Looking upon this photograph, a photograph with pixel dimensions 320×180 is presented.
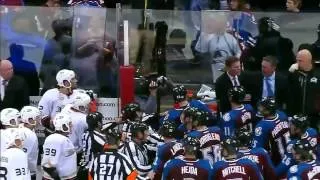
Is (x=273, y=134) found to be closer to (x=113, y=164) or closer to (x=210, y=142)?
(x=210, y=142)

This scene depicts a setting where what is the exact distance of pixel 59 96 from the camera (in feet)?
45.3

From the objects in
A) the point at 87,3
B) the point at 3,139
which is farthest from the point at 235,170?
the point at 87,3

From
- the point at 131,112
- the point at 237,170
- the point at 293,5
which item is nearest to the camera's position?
the point at 237,170

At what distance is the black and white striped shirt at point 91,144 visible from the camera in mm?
12703

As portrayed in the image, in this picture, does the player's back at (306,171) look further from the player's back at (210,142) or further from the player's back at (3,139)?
the player's back at (3,139)

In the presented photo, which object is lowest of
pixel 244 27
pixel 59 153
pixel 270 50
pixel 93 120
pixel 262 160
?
pixel 59 153

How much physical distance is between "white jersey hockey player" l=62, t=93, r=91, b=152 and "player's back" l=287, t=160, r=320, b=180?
3.03 metres

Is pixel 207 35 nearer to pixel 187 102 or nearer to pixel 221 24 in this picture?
pixel 221 24

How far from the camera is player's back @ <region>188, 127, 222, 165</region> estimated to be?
488 inches

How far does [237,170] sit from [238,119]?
1876 mm

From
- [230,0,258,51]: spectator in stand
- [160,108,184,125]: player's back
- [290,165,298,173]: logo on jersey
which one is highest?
[230,0,258,51]: spectator in stand

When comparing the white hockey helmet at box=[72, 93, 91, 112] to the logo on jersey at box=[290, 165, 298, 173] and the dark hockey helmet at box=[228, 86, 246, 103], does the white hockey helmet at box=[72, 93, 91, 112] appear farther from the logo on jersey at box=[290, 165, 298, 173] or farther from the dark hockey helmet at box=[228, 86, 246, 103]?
the logo on jersey at box=[290, 165, 298, 173]

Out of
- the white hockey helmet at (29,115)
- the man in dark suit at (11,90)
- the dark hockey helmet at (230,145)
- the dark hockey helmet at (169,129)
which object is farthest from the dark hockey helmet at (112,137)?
the man in dark suit at (11,90)

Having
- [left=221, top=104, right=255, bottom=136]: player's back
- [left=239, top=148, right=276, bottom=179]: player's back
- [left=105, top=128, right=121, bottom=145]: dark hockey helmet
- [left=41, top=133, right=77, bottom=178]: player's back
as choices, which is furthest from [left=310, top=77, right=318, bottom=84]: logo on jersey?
[left=41, top=133, right=77, bottom=178]: player's back
